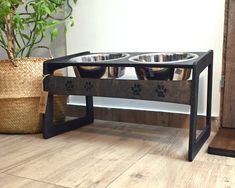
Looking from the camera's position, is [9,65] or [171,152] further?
[9,65]

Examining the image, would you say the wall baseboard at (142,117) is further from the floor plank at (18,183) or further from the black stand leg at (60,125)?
the floor plank at (18,183)

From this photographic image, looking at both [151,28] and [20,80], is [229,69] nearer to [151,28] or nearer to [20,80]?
[151,28]

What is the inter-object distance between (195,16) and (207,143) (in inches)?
25.4

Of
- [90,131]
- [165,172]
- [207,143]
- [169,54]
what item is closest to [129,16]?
[169,54]

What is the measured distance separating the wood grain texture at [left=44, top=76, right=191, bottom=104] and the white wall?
45cm

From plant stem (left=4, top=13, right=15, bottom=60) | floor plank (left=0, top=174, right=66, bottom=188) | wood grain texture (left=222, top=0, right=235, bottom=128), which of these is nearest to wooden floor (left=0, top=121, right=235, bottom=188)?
floor plank (left=0, top=174, right=66, bottom=188)

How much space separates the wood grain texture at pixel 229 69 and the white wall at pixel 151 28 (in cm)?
3

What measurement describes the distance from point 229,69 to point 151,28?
1.53 feet

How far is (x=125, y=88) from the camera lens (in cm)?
136

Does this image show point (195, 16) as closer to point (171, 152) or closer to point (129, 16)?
point (129, 16)

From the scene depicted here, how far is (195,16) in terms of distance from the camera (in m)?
1.63

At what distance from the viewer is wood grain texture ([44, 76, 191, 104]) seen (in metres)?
1.26

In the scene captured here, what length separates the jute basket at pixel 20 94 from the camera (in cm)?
161

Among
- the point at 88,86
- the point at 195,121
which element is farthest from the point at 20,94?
the point at 195,121
